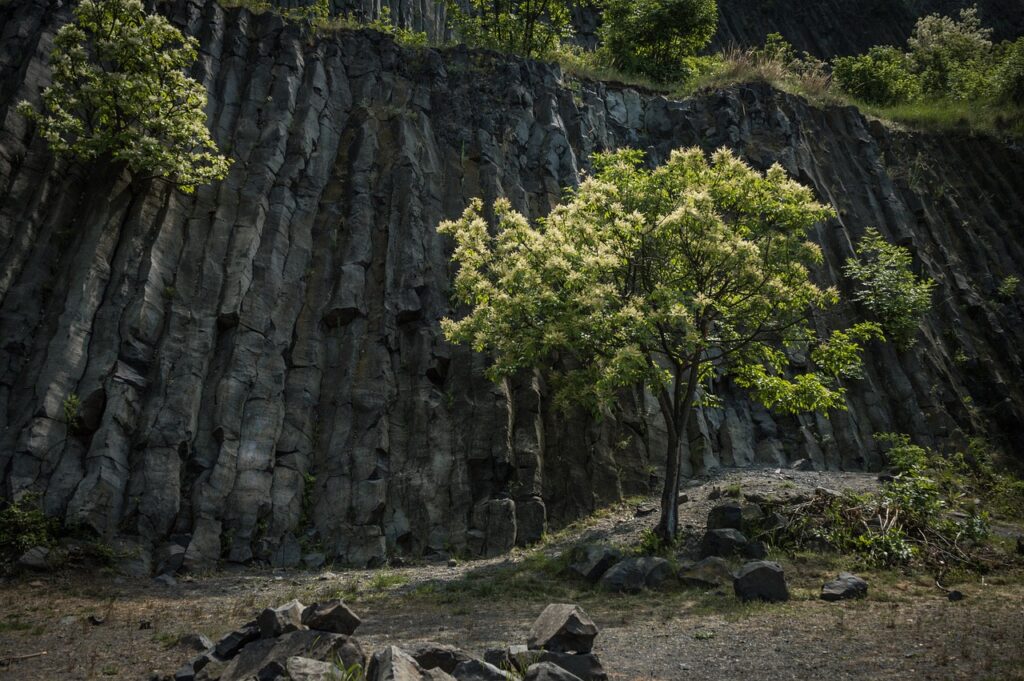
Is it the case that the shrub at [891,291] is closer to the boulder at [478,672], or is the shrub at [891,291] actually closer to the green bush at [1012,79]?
the green bush at [1012,79]

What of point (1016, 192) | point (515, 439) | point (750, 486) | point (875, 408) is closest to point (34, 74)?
point (515, 439)

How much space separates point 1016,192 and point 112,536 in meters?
40.2

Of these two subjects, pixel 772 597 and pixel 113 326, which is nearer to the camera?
pixel 772 597

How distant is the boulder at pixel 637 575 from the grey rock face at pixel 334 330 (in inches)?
171

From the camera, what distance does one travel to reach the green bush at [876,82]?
1594 inches

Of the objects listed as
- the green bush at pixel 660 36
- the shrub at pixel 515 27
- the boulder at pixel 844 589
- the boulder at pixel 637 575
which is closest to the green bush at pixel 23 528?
the boulder at pixel 637 575

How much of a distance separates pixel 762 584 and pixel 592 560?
→ 3.50 m

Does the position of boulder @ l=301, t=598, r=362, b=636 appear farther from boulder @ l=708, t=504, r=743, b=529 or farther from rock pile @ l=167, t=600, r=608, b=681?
boulder @ l=708, t=504, r=743, b=529

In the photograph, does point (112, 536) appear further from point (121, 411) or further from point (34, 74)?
point (34, 74)

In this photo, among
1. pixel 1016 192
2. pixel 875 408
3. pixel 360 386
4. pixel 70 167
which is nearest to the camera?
pixel 360 386

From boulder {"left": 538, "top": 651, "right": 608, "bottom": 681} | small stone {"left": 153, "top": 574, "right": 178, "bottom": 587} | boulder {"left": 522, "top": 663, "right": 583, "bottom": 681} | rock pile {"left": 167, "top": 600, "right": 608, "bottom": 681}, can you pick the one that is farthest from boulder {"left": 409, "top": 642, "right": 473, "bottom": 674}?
small stone {"left": 153, "top": 574, "right": 178, "bottom": 587}

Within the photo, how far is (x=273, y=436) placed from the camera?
1853 centimetres

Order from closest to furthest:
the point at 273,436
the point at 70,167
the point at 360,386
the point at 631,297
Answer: the point at 631,297
the point at 273,436
the point at 360,386
the point at 70,167

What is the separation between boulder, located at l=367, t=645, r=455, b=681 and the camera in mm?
6999
